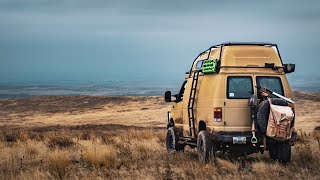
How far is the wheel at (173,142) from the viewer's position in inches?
577

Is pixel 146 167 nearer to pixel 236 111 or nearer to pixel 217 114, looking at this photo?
pixel 217 114

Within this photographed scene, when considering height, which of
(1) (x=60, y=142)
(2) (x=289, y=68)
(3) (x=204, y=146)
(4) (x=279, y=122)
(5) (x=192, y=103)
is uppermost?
(2) (x=289, y=68)

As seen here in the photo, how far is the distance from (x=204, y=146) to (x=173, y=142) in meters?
3.26

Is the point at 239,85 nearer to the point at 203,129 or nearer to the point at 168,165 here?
the point at 203,129

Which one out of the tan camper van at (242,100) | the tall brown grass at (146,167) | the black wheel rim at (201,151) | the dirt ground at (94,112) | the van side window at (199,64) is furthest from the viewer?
the dirt ground at (94,112)

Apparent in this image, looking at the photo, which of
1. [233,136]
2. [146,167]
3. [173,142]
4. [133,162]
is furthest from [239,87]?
[173,142]

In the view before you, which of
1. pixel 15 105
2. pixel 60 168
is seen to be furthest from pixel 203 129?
pixel 15 105

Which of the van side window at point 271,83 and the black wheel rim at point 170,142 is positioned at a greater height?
the van side window at point 271,83

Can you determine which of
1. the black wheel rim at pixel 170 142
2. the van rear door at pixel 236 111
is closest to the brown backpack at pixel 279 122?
the van rear door at pixel 236 111

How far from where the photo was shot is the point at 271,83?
11.8 m

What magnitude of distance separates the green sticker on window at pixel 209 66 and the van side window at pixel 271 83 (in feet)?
3.43

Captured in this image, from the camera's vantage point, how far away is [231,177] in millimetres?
9812

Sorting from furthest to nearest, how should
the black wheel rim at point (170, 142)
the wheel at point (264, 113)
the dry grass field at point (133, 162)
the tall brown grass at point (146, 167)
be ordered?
the black wheel rim at point (170, 142), the wheel at point (264, 113), the dry grass field at point (133, 162), the tall brown grass at point (146, 167)

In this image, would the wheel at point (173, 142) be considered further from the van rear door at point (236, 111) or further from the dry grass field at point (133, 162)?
the van rear door at point (236, 111)
